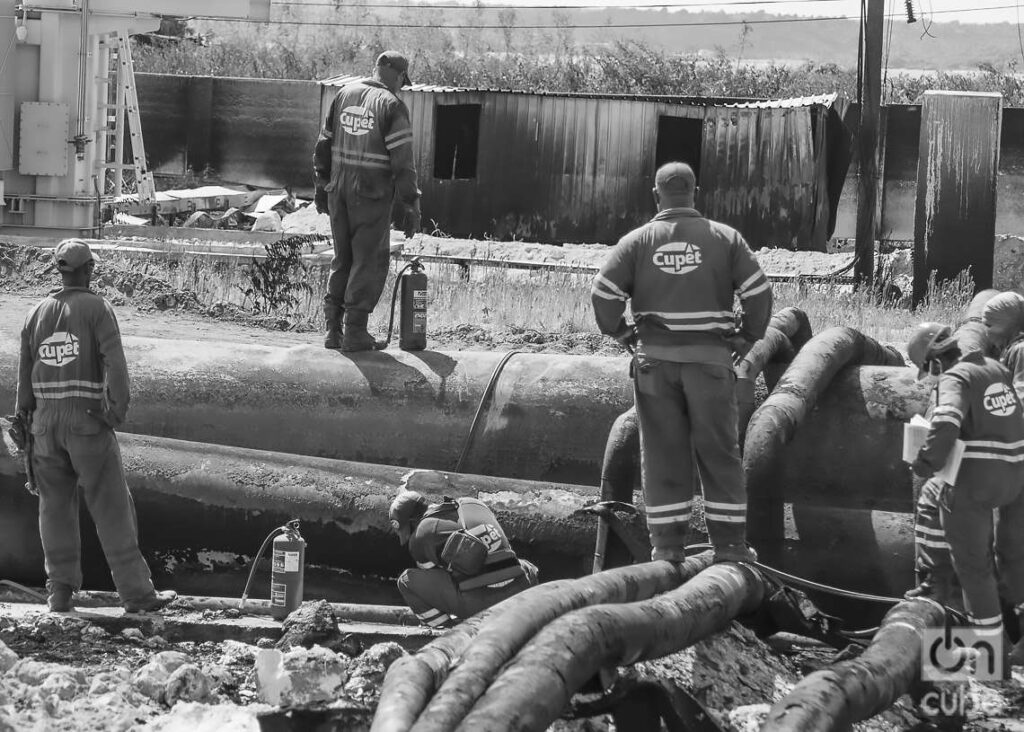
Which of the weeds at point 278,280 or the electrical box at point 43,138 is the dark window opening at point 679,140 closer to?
the electrical box at point 43,138

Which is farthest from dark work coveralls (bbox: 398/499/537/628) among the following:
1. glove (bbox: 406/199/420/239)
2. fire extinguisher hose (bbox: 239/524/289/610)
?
glove (bbox: 406/199/420/239)

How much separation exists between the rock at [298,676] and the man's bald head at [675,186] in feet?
8.85

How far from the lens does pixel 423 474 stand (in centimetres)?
781

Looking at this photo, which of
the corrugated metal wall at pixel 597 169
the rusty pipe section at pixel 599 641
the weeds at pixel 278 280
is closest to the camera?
the rusty pipe section at pixel 599 641

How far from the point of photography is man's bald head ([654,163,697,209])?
6.73 metres

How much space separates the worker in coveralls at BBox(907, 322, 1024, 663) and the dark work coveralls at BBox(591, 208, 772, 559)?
0.89 meters

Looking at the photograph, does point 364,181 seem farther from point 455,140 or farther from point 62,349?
point 455,140

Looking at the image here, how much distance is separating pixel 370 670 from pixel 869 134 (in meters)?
14.2

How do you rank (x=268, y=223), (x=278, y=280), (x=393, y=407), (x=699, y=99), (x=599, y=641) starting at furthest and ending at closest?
(x=699, y=99) < (x=268, y=223) < (x=278, y=280) < (x=393, y=407) < (x=599, y=641)

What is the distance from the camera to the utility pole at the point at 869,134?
58.8 ft

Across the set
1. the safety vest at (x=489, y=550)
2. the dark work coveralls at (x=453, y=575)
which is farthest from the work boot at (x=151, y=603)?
the safety vest at (x=489, y=550)

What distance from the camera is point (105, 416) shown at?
6.79 meters

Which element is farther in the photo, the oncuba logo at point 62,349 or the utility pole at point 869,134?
the utility pole at point 869,134

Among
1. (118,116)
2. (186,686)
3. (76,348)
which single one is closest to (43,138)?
(118,116)
